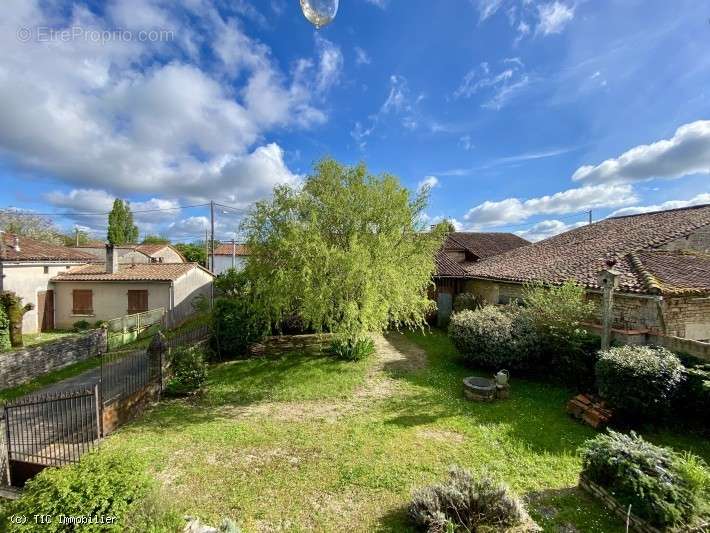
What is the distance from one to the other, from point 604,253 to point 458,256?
11.5 metres

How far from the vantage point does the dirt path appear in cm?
789

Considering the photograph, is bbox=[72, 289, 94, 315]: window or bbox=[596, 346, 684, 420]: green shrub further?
bbox=[72, 289, 94, 315]: window

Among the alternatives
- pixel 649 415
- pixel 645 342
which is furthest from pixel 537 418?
pixel 645 342

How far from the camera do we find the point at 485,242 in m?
26.3

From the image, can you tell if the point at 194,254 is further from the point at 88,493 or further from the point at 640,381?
the point at 640,381

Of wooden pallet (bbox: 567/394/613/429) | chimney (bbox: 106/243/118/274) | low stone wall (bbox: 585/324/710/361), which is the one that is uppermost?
chimney (bbox: 106/243/118/274)

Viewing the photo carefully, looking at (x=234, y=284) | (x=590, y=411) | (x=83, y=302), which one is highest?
(x=234, y=284)

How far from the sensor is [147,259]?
2989 centimetres

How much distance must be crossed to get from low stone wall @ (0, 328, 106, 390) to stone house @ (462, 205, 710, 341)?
17.5m

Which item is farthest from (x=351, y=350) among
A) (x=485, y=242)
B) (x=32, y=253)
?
(x=485, y=242)

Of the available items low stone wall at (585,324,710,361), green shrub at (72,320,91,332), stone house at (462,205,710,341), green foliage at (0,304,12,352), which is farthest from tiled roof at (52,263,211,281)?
low stone wall at (585,324,710,361)

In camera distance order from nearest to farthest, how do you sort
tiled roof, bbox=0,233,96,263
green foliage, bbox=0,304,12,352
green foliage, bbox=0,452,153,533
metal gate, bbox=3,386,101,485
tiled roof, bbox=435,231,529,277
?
green foliage, bbox=0,452,153,533 → metal gate, bbox=3,386,101,485 → green foliage, bbox=0,304,12,352 → tiled roof, bbox=0,233,96,263 → tiled roof, bbox=435,231,529,277

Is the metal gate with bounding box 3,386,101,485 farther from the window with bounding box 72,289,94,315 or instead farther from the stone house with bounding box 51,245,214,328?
the window with bounding box 72,289,94,315

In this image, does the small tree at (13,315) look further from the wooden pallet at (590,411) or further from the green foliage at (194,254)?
the green foliage at (194,254)
